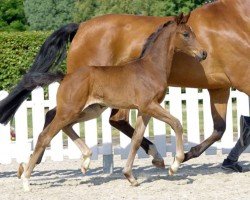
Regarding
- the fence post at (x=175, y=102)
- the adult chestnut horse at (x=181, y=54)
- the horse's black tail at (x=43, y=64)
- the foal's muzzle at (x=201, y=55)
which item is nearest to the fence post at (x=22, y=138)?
the horse's black tail at (x=43, y=64)

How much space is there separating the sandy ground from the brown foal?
0.25m

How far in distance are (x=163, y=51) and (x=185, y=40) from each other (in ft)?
0.92

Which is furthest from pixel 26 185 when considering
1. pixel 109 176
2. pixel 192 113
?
pixel 192 113

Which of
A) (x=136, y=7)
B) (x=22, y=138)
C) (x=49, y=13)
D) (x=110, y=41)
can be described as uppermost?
(x=110, y=41)

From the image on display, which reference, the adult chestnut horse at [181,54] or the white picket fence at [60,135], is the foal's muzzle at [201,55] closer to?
the adult chestnut horse at [181,54]

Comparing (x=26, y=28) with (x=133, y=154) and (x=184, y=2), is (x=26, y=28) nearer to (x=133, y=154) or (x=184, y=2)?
(x=184, y=2)

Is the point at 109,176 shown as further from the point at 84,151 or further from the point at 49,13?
the point at 49,13

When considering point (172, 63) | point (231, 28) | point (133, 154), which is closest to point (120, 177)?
point (133, 154)

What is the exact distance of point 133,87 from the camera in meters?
7.87

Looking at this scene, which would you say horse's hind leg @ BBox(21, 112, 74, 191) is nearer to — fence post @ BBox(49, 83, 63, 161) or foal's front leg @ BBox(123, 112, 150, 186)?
foal's front leg @ BBox(123, 112, 150, 186)

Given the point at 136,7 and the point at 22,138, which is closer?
the point at 22,138

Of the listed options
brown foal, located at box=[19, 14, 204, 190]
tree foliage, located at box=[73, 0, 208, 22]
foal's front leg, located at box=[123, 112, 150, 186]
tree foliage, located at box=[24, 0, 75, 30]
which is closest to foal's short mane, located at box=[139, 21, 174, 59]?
brown foal, located at box=[19, 14, 204, 190]

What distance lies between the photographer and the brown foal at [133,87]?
25.6ft

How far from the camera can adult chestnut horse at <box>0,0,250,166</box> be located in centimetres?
852
